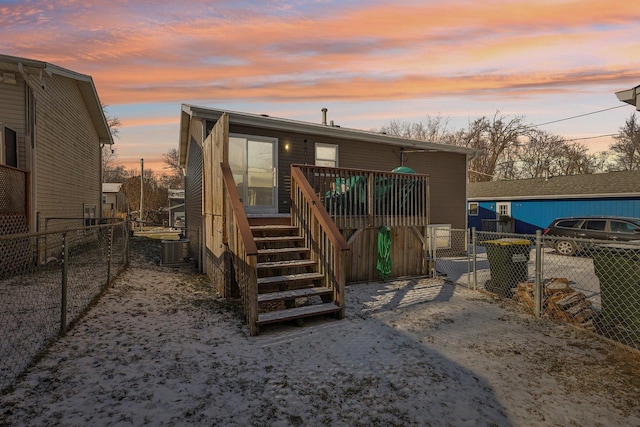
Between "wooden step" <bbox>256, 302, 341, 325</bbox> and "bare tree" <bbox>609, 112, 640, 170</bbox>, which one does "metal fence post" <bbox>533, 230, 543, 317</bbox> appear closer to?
"wooden step" <bbox>256, 302, 341, 325</bbox>

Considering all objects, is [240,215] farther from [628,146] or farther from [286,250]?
[628,146]

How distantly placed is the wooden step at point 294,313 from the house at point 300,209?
0.07 feet

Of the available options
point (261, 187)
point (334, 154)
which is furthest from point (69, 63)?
point (334, 154)

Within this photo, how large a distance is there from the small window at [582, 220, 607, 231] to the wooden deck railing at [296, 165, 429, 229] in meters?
8.87

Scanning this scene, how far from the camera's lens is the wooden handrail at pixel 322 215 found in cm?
509

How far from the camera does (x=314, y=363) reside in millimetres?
3637

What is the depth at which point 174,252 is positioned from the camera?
33.0 ft

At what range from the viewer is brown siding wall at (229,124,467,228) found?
32.3 feet

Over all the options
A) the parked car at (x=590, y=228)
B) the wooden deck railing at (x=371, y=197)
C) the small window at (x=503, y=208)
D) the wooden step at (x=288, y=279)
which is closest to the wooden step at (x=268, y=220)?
the wooden deck railing at (x=371, y=197)

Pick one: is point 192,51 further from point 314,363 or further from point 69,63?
point 314,363

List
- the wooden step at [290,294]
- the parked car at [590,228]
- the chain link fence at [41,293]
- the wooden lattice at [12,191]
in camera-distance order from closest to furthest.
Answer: the chain link fence at [41,293]
the wooden step at [290,294]
the wooden lattice at [12,191]
the parked car at [590,228]

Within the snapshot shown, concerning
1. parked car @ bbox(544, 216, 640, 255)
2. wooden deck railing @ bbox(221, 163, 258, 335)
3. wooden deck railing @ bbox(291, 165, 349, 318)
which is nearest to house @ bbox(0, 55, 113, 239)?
wooden deck railing @ bbox(221, 163, 258, 335)

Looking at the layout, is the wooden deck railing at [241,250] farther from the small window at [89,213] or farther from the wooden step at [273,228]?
the small window at [89,213]

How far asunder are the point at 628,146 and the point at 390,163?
31.1 m
